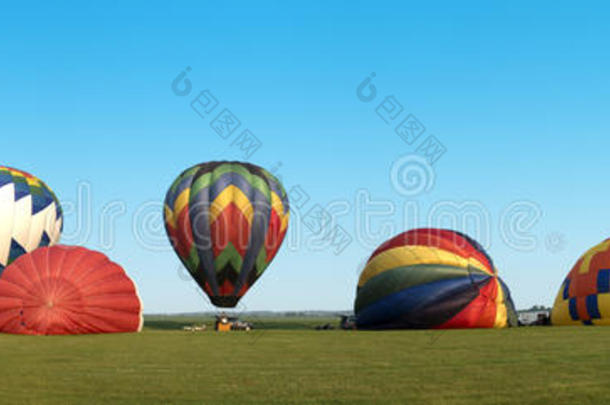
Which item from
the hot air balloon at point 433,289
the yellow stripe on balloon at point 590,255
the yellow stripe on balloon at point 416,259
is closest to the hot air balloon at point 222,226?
the hot air balloon at point 433,289

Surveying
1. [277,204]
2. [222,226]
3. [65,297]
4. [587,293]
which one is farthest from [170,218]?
[587,293]

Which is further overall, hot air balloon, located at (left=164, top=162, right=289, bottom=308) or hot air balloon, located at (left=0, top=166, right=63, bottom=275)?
hot air balloon, located at (left=0, top=166, right=63, bottom=275)

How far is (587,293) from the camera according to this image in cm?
2375

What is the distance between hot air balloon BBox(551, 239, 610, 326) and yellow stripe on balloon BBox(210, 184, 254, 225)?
14.0 meters

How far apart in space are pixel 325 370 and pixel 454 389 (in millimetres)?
2483

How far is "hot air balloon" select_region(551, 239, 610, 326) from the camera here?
23109mm

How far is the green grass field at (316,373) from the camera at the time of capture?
7.12m

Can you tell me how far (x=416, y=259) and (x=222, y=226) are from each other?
1008 centimetres

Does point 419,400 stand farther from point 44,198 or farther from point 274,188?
point 44,198

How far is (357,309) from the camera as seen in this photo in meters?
24.0

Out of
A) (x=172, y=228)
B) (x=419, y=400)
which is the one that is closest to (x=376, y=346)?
(x=419, y=400)

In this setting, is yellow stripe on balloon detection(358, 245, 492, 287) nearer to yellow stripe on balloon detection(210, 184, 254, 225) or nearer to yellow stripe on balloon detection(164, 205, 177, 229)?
yellow stripe on balloon detection(210, 184, 254, 225)

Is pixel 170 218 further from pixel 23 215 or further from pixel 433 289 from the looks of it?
pixel 433 289

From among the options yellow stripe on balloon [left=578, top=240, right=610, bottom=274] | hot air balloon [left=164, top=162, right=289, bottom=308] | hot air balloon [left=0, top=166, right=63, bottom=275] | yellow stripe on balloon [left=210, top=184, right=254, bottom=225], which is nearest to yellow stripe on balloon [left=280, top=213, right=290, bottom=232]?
hot air balloon [left=164, top=162, right=289, bottom=308]
